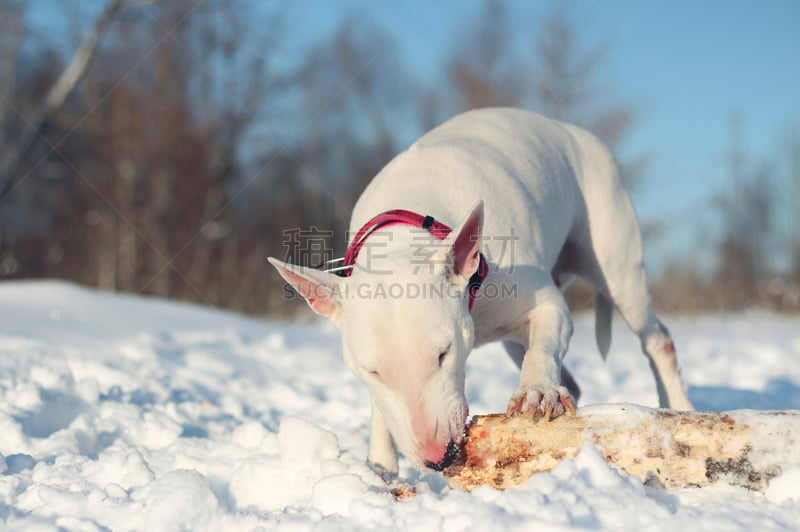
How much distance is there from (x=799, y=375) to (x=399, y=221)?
4.18 meters

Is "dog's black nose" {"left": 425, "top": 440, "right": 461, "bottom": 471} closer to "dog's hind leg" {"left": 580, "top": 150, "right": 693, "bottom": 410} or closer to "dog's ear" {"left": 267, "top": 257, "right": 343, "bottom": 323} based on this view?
"dog's ear" {"left": 267, "top": 257, "right": 343, "bottom": 323}

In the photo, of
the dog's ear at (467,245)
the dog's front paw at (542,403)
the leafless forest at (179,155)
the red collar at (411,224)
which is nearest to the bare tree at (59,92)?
the leafless forest at (179,155)

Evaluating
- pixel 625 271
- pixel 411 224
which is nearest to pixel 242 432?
pixel 411 224

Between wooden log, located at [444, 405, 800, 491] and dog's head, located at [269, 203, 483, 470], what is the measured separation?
12 cm

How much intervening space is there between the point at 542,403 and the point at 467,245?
1.91 ft

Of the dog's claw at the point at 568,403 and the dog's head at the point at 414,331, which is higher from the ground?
the dog's head at the point at 414,331

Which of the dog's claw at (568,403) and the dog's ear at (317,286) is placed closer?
the dog's claw at (568,403)

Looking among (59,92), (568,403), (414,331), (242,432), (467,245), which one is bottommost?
(242,432)

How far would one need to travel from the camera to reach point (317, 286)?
8.40 feet

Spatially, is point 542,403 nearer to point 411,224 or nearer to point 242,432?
point 411,224

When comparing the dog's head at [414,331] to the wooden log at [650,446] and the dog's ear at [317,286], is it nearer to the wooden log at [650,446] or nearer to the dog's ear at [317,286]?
the dog's ear at [317,286]

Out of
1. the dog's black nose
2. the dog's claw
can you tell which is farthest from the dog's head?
the dog's claw

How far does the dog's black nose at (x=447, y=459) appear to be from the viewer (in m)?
2.19

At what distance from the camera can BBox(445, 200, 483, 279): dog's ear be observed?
8.09 ft
